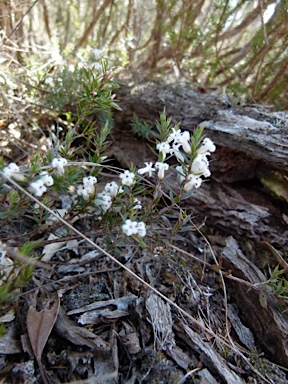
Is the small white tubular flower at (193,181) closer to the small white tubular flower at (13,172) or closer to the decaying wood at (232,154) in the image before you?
the decaying wood at (232,154)

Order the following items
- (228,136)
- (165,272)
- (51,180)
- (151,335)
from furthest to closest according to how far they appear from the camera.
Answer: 1. (228,136)
2. (165,272)
3. (151,335)
4. (51,180)

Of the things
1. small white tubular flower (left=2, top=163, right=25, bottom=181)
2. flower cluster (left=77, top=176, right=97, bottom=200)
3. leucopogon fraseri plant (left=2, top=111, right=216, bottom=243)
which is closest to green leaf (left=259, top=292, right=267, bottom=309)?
leucopogon fraseri plant (left=2, top=111, right=216, bottom=243)

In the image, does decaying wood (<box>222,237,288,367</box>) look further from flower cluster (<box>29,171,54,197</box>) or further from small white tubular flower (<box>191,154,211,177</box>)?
flower cluster (<box>29,171,54,197</box>)

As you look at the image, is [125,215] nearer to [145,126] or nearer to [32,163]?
[32,163]

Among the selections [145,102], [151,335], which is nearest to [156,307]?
[151,335]

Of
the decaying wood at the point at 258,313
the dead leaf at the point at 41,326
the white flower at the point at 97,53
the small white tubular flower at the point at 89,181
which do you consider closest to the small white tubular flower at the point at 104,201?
the small white tubular flower at the point at 89,181
